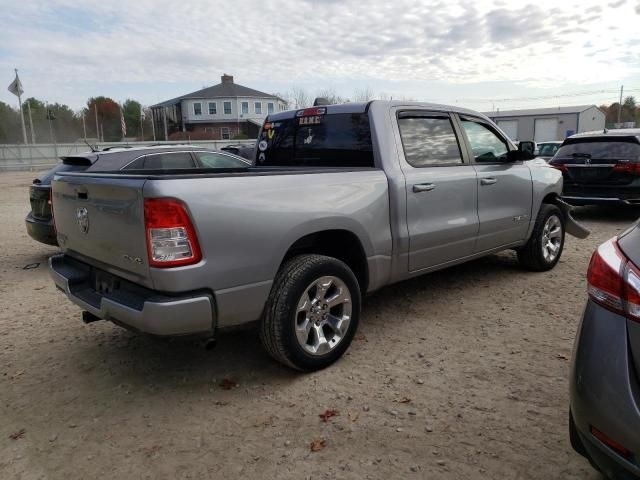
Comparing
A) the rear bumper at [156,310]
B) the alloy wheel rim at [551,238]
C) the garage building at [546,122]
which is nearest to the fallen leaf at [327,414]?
the rear bumper at [156,310]

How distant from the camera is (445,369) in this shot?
3.55 m

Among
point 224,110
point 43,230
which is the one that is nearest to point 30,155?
point 224,110

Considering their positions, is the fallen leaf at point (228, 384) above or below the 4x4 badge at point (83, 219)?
below

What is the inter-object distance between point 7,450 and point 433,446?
2353 millimetres

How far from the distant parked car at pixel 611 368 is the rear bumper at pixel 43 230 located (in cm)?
614

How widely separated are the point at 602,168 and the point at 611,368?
8225mm

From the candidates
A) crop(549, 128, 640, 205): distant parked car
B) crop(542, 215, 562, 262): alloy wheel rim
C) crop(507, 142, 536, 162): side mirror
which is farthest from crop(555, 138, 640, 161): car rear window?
crop(507, 142, 536, 162): side mirror

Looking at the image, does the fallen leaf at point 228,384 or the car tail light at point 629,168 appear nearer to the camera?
the fallen leaf at point 228,384

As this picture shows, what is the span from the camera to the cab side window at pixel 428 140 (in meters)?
4.21

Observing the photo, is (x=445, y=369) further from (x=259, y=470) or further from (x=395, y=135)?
(x=395, y=135)

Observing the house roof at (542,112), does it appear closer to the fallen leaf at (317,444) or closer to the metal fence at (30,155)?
the metal fence at (30,155)

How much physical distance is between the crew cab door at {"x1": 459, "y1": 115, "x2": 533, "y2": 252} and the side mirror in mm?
64

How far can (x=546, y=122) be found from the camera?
53781 millimetres

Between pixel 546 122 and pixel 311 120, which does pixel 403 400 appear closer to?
pixel 311 120
